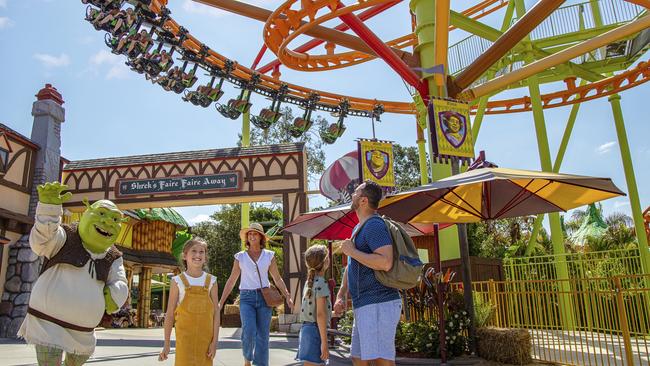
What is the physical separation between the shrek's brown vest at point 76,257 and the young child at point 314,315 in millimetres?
1568

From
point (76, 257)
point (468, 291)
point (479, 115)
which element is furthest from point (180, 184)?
point (76, 257)

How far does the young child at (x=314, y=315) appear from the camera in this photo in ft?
12.8


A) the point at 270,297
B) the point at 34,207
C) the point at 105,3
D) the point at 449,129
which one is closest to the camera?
the point at 270,297

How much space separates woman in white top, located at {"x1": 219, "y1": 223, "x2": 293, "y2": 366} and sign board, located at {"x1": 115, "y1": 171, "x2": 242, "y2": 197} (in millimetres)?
10440

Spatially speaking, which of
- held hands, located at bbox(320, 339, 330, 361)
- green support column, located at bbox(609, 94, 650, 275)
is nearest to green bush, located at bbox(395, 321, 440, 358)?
held hands, located at bbox(320, 339, 330, 361)

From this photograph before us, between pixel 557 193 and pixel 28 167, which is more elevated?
pixel 28 167

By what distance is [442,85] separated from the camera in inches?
386

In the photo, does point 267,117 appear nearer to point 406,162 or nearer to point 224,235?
point 224,235

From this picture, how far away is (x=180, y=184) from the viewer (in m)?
15.5

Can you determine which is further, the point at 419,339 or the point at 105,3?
the point at 105,3

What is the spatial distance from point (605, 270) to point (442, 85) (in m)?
6.54

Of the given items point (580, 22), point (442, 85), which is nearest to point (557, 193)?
point (442, 85)

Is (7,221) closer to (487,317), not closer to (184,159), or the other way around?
(184,159)

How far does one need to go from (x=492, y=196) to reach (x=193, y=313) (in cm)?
489
